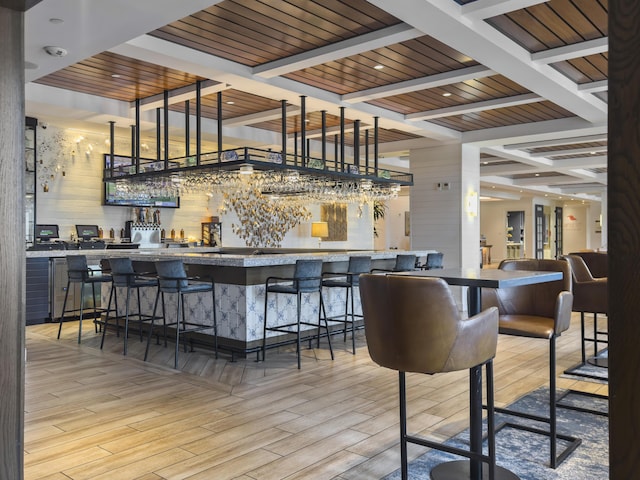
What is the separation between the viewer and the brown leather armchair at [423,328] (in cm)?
236

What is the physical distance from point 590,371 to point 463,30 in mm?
3258

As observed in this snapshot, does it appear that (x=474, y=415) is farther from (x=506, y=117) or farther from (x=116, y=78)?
(x=506, y=117)

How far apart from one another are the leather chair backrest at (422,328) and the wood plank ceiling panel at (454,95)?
15.9ft

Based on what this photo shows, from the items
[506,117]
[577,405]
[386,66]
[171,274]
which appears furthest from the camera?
[506,117]

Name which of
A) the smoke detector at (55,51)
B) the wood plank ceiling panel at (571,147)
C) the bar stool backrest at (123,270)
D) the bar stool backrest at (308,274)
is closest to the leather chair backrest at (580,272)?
the bar stool backrest at (308,274)

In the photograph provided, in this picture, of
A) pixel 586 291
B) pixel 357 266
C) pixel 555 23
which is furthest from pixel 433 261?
pixel 555 23

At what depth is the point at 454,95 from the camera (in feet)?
23.8

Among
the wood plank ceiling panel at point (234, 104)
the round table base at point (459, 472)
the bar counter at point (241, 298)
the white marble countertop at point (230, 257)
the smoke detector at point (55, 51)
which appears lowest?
the round table base at point (459, 472)

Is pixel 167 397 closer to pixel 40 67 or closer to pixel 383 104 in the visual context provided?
pixel 40 67

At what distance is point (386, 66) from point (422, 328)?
4.35 metres

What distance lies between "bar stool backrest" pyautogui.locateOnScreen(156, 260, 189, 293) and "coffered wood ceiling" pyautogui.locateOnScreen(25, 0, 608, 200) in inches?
81.2

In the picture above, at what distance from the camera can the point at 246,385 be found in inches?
179

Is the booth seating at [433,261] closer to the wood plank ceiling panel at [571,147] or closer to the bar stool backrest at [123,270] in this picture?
the bar stool backrest at [123,270]
